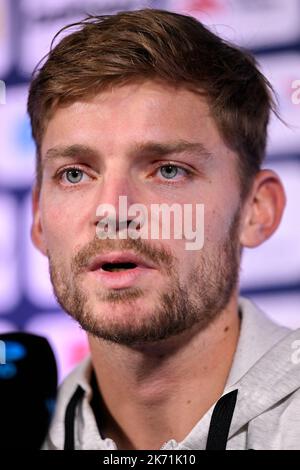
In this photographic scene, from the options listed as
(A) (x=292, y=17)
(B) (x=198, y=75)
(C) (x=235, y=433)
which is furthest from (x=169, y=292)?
(A) (x=292, y=17)

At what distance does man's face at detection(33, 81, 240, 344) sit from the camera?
3.53ft

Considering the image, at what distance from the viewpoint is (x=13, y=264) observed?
1.44 meters

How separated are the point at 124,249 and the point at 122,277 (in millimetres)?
40

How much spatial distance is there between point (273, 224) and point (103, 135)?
0.33m

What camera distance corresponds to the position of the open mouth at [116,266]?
3.54 ft

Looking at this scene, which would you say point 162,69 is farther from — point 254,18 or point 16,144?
point 16,144

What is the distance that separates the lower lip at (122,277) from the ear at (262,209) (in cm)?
22

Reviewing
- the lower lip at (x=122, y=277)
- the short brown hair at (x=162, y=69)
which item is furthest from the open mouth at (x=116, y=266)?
the short brown hair at (x=162, y=69)

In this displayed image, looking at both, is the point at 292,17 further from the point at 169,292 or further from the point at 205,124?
the point at 169,292

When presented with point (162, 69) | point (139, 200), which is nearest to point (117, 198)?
point (139, 200)

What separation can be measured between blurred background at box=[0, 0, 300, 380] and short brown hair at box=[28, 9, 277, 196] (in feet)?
0.20

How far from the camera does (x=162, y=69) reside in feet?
3.67

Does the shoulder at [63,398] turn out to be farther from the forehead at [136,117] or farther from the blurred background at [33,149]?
the forehead at [136,117]

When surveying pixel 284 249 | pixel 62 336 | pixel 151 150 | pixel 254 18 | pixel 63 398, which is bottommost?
pixel 63 398
